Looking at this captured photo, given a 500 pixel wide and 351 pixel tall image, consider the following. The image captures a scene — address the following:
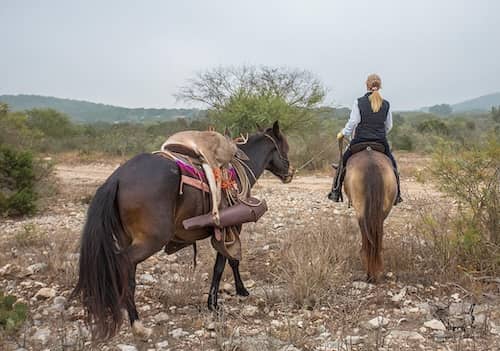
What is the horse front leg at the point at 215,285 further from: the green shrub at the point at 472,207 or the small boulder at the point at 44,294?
the green shrub at the point at 472,207

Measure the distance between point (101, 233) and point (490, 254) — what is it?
13.3ft

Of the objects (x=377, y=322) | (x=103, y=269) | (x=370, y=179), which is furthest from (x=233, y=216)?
(x=370, y=179)

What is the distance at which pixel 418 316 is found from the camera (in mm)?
4184

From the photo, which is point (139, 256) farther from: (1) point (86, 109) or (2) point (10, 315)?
(1) point (86, 109)

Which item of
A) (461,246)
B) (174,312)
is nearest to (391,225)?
(461,246)

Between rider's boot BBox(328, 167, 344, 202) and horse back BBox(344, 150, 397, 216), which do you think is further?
rider's boot BBox(328, 167, 344, 202)

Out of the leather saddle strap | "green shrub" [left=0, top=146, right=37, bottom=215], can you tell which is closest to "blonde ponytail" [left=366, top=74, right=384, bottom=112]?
the leather saddle strap

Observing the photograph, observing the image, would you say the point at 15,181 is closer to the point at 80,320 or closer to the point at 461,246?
the point at 80,320

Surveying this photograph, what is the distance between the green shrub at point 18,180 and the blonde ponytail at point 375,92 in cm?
725

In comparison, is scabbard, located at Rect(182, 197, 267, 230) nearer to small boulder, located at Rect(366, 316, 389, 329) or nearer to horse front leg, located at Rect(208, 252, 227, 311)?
horse front leg, located at Rect(208, 252, 227, 311)

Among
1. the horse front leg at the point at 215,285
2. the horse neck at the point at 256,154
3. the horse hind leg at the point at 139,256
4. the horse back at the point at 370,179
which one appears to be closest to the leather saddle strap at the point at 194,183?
the horse hind leg at the point at 139,256

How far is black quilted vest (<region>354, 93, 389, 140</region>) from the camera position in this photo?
554 centimetres

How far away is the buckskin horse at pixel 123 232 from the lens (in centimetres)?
376

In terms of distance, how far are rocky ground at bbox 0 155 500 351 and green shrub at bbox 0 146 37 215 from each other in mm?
2603
